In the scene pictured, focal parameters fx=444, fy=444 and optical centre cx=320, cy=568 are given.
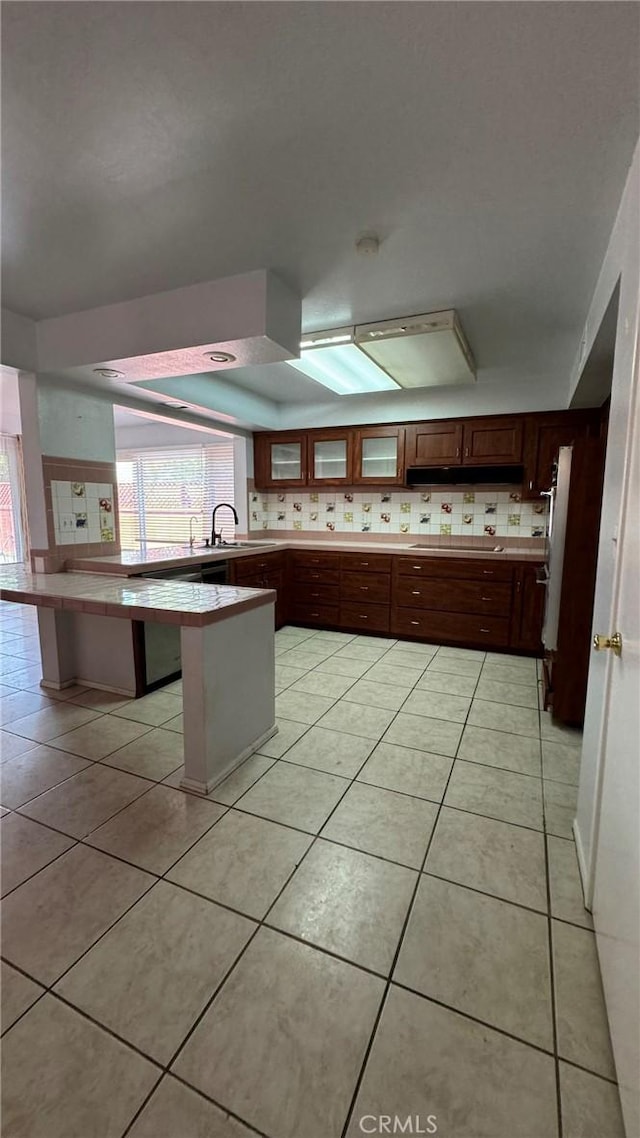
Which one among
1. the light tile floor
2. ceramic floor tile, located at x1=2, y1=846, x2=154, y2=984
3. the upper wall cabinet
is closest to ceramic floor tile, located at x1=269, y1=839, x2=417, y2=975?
the light tile floor

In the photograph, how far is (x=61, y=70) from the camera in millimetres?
1152

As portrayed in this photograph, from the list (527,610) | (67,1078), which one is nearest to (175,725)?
(67,1078)

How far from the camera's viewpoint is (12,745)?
237 centimetres

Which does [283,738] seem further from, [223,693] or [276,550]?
[276,550]

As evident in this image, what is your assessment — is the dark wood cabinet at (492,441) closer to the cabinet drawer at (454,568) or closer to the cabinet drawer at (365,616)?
the cabinet drawer at (454,568)

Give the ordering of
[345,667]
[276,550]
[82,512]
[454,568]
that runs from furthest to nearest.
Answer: [276,550] → [454,568] → [345,667] → [82,512]

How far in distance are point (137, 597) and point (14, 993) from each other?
1447 millimetres

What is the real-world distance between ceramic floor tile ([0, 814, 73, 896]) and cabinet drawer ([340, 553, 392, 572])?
10.4 feet

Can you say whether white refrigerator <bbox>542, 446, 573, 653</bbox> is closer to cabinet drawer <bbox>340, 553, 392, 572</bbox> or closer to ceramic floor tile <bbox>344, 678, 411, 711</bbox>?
ceramic floor tile <bbox>344, 678, 411, 711</bbox>

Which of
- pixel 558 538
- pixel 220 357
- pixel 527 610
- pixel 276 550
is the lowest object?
pixel 527 610

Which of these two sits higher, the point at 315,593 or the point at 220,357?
the point at 220,357

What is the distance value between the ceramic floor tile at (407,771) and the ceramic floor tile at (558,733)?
68 cm

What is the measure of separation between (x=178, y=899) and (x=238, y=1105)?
1.90 ft

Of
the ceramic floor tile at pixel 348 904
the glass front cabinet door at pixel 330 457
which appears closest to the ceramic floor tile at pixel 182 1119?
the ceramic floor tile at pixel 348 904
